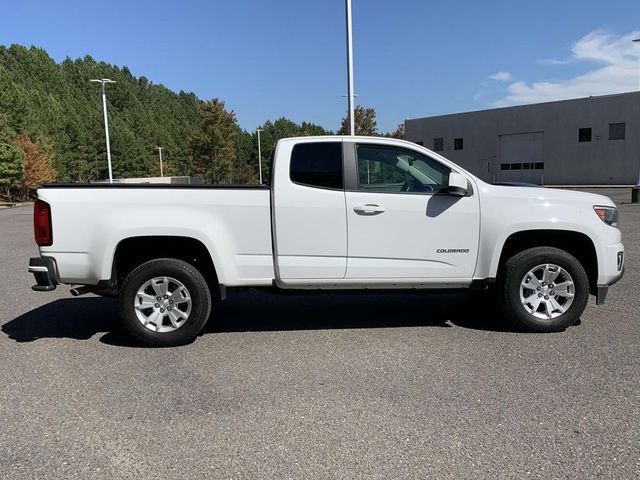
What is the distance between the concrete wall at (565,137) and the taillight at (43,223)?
158 ft

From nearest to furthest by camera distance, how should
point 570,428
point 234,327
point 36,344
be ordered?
point 570,428
point 36,344
point 234,327

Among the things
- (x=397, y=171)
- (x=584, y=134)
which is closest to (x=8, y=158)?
(x=397, y=171)

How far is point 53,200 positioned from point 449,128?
55.2m

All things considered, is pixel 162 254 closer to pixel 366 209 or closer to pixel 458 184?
pixel 366 209

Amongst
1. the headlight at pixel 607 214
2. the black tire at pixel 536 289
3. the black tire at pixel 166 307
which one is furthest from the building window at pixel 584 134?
the black tire at pixel 166 307

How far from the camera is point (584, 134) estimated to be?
47.6m

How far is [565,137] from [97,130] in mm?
54572

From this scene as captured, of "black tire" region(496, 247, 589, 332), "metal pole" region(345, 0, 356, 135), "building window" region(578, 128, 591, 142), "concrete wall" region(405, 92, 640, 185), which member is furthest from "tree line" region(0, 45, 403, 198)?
"black tire" region(496, 247, 589, 332)

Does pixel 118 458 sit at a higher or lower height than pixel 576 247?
lower

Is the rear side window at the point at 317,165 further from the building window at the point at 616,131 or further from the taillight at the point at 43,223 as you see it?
the building window at the point at 616,131

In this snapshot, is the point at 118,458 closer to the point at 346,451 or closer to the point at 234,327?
the point at 346,451

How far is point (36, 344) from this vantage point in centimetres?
545

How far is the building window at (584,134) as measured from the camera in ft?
155

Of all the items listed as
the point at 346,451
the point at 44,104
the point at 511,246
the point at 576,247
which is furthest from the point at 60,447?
the point at 44,104
